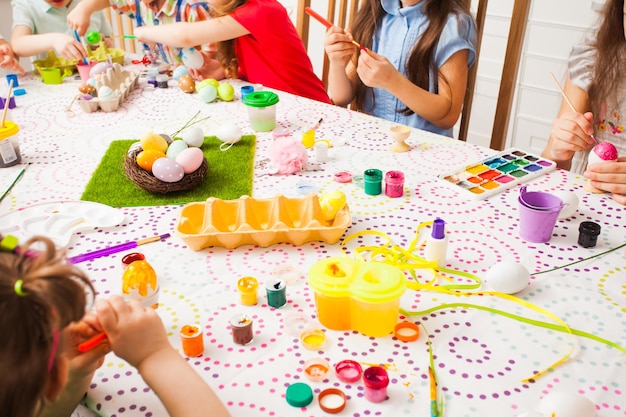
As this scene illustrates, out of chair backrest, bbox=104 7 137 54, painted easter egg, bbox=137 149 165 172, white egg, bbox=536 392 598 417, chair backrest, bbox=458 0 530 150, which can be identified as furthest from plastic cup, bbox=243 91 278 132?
chair backrest, bbox=104 7 137 54

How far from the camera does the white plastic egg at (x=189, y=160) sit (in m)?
1.09

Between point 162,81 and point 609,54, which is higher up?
point 609,54

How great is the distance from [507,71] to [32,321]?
1505 mm

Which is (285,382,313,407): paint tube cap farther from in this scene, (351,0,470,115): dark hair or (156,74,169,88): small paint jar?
(156,74,169,88): small paint jar

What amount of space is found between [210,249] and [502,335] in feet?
1.55

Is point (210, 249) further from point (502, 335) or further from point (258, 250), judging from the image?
point (502, 335)

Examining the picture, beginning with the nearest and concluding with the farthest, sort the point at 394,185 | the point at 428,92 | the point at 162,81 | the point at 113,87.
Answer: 1. the point at 394,185
2. the point at 428,92
3. the point at 113,87
4. the point at 162,81

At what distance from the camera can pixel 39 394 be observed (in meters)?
0.50

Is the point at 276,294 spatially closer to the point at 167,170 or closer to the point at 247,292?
the point at 247,292

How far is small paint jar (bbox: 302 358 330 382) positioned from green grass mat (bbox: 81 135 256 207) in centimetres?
48

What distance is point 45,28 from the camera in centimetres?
212

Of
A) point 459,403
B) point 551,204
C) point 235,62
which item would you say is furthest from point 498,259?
point 235,62

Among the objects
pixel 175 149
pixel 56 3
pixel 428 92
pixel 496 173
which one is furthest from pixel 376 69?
pixel 56 3

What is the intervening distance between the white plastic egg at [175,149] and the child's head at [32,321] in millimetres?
623
